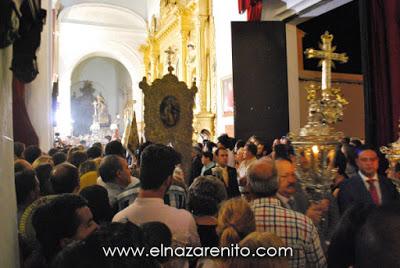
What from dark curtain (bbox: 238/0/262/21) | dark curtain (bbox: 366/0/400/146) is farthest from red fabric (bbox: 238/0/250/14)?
dark curtain (bbox: 366/0/400/146)

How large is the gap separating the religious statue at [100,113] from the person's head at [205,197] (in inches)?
1013

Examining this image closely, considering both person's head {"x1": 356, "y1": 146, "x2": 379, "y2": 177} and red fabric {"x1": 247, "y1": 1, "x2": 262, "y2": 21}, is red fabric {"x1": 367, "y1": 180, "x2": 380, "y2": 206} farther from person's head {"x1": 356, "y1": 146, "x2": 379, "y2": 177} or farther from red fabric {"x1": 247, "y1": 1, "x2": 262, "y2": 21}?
red fabric {"x1": 247, "y1": 1, "x2": 262, "y2": 21}

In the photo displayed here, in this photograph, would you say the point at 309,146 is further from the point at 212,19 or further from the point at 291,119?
the point at 212,19

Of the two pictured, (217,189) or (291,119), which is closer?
(217,189)

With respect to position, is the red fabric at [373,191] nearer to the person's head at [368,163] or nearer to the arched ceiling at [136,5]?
the person's head at [368,163]

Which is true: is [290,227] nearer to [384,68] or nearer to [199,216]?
[199,216]

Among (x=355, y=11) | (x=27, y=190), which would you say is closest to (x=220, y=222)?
(x=27, y=190)

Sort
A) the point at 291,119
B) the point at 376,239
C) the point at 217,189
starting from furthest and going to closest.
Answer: the point at 291,119
the point at 217,189
the point at 376,239

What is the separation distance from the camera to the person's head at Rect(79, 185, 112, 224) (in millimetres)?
2619

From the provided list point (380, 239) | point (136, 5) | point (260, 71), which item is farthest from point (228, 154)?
point (136, 5)

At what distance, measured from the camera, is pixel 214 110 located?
12.6 m

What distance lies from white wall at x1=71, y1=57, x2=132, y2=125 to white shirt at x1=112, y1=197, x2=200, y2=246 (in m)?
25.9

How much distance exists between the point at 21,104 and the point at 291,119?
5.66 meters

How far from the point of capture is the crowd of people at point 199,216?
4.45 ft
